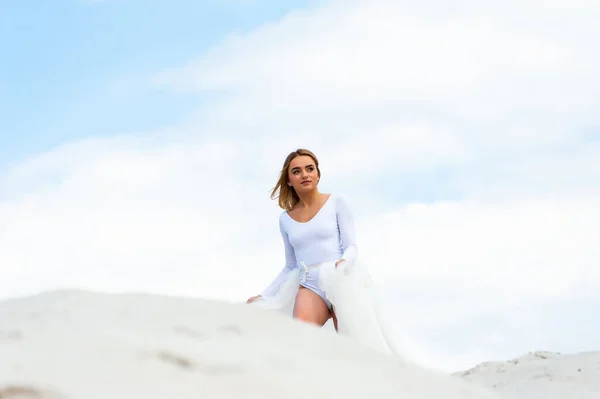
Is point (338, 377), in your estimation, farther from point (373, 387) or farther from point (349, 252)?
point (349, 252)

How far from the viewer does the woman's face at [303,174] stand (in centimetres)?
565

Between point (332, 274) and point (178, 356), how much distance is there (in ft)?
10.0

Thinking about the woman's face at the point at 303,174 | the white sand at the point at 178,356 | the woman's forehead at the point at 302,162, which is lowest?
the white sand at the point at 178,356

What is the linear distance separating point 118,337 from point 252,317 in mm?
641

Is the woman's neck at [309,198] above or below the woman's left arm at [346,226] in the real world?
above

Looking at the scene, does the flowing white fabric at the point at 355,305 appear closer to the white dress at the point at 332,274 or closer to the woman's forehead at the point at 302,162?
the white dress at the point at 332,274

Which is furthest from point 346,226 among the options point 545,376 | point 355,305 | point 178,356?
point 178,356

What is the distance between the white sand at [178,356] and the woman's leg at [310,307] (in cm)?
231

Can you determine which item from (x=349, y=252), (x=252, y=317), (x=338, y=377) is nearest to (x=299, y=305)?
(x=349, y=252)

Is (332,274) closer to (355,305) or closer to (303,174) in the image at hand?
(355,305)

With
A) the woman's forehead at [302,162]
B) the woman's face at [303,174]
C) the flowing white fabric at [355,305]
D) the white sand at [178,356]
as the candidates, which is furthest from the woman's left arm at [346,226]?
the white sand at [178,356]

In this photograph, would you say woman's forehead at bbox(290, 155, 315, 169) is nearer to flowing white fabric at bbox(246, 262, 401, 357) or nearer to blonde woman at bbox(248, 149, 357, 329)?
blonde woman at bbox(248, 149, 357, 329)

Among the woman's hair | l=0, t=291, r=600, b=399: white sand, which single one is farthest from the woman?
l=0, t=291, r=600, b=399: white sand

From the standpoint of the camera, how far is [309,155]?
18.8ft
